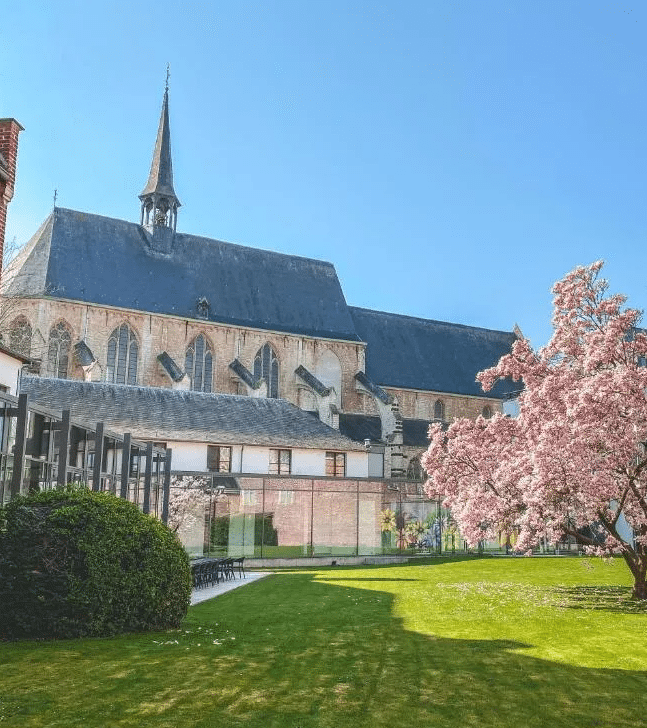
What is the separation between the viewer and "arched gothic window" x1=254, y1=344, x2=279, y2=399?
43.3 meters

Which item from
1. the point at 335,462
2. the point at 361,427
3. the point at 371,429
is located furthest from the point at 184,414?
the point at 371,429

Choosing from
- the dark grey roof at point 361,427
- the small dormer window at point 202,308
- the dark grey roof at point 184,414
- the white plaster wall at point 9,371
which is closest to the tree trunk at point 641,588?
the white plaster wall at point 9,371

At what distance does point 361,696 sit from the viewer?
20.7ft

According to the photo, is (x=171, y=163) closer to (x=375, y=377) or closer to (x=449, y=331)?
(x=375, y=377)

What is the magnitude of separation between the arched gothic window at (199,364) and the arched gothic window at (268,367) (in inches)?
110

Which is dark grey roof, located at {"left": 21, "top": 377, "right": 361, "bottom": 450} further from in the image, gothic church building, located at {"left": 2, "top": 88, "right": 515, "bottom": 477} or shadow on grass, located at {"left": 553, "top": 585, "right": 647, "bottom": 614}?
shadow on grass, located at {"left": 553, "top": 585, "right": 647, "bottom": 614}

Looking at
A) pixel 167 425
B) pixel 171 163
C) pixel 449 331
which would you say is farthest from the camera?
pixel 449 331

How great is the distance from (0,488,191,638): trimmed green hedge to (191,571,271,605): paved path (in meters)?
4.79

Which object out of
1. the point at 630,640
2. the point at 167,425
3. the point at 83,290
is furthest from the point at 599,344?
the point at 83,290

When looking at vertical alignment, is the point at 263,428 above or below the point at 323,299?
below

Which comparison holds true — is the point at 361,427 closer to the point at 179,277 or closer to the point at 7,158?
the point at 179,277

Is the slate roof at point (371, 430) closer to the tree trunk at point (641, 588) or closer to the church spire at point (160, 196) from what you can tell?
the church spire at point (160, 196)

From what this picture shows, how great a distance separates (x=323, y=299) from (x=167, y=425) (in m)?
18.4

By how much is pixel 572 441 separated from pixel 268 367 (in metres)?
31.1
